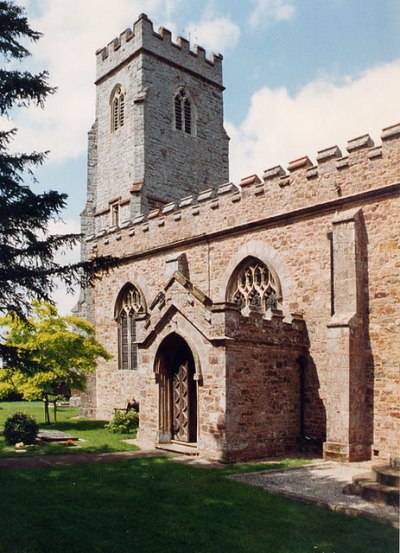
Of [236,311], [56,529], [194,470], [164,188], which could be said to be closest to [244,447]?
[194,470]

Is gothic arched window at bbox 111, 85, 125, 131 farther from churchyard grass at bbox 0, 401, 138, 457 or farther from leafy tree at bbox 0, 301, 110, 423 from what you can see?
churchyard grass at bbox 0, 401, 138, 457

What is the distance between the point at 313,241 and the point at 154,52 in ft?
52.4

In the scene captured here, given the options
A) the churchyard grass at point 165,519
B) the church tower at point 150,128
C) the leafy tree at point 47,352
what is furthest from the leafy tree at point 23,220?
the church tower at point 150,128

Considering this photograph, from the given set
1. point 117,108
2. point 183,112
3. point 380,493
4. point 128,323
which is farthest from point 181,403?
point 117,108

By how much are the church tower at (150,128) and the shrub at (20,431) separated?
11.4m

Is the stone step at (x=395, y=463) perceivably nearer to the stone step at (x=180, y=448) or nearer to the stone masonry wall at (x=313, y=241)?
the stone masonry wall at (x=313, y=241)

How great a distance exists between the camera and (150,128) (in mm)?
25828

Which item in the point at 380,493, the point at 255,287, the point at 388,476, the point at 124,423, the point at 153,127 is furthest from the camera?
the point at 153,127

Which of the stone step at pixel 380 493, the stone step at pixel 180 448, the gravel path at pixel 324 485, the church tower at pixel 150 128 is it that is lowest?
the stone step at pixel 180 448

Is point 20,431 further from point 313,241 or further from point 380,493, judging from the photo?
point 380,493

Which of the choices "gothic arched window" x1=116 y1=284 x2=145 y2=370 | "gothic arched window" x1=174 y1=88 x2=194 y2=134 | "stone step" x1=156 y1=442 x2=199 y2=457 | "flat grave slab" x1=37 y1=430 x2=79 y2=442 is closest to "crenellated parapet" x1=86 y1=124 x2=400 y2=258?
"gothic arched window" x1=116 y1=284 x2=145 y2=370

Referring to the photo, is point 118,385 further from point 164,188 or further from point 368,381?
point 368,381

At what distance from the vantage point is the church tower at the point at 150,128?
84.1 ft

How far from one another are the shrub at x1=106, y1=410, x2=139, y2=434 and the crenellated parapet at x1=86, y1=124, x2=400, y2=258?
5.93 metres
